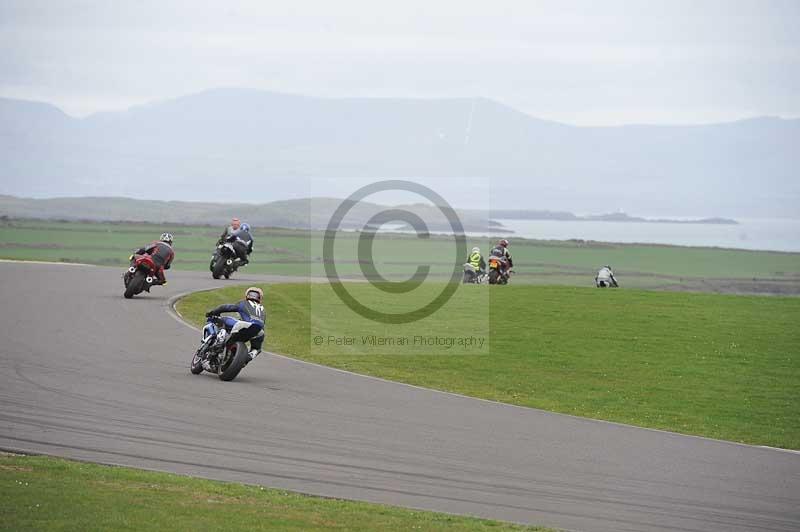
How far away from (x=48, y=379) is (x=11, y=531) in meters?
9.70

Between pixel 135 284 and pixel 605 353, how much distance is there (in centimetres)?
1445

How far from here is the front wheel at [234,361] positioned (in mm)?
22391

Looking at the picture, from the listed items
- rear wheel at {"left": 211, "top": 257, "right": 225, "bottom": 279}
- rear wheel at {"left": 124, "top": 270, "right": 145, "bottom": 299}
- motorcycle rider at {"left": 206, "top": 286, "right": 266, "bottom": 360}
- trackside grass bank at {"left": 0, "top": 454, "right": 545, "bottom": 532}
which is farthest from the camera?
rear wheel at {"left": 211, "top": 257, "right": 225, "bottom": 279}

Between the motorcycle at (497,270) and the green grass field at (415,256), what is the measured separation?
81.3 ft

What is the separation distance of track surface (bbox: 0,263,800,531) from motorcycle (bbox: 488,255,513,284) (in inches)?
1055

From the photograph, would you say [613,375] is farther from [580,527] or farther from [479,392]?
[580,527]

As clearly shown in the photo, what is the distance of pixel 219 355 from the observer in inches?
902

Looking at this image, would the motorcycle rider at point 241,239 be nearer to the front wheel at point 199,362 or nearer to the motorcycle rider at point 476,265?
the motorcycle rider at point 476,265

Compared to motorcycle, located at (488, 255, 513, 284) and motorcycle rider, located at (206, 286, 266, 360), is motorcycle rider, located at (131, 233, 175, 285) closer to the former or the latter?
motorcycle rider, located at (206, 286, 266, 360)

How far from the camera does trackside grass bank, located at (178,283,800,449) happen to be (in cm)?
2369

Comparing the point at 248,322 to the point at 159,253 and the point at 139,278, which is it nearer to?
the point at 159,253

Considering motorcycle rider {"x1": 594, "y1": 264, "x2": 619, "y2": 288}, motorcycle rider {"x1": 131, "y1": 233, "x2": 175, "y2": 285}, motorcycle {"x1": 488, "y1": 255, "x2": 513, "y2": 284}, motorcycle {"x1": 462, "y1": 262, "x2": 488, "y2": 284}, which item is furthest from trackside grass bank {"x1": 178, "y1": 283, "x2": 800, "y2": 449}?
motorcycle rider {"x1": 594, "y1": 264, "x2": 619, "y2": 288}

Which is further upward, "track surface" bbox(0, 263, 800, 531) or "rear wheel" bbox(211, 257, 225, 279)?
"rear wheel" bbox(211, 257, 225, 279)

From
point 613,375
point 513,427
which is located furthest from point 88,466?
point 613,375
